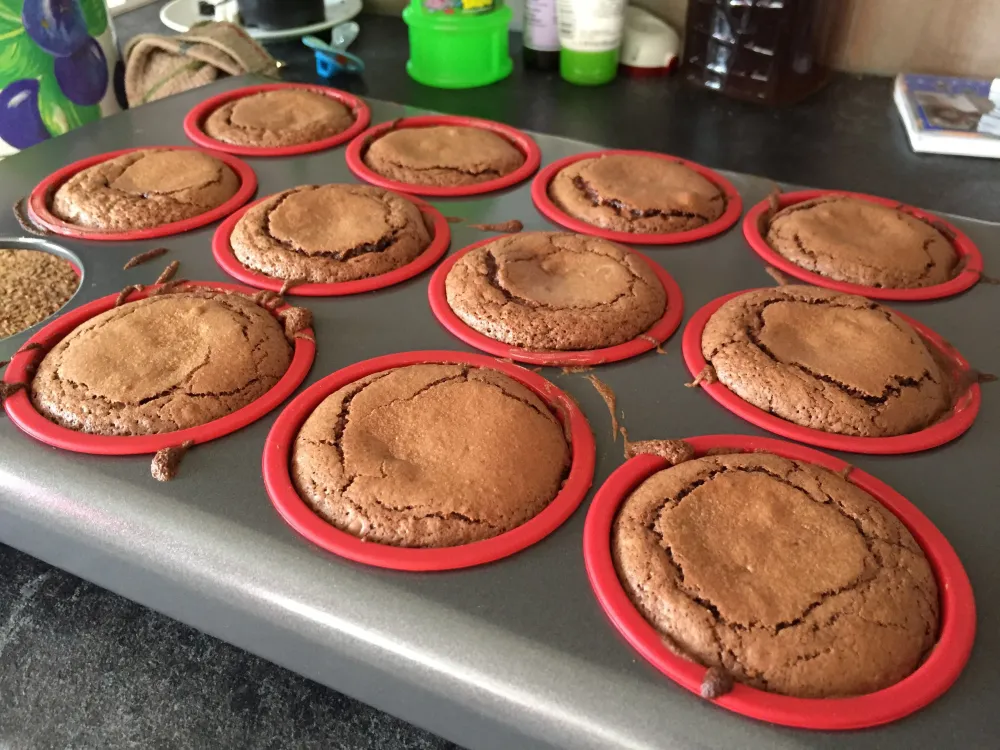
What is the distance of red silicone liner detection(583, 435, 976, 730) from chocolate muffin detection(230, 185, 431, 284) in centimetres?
43

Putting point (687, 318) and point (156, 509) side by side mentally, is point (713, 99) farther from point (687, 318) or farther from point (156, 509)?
point (156, 509)

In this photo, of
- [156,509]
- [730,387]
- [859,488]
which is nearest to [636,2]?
[730,387]

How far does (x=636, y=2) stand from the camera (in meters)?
1.80

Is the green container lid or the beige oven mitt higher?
the beige oven mitt

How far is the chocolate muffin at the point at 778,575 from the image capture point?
1.86ft

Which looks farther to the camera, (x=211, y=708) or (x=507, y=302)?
(x=507, y=302)

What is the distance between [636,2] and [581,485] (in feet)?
4.82

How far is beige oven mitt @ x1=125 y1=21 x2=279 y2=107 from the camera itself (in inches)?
56.1

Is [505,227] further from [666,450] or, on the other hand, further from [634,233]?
[666,450]

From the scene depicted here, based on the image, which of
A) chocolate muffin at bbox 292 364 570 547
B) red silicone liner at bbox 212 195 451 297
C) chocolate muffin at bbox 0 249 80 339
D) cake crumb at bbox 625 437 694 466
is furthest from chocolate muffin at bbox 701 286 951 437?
chocolate muffin at bbox 0 249 80 339

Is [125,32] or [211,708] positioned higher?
[125,32]

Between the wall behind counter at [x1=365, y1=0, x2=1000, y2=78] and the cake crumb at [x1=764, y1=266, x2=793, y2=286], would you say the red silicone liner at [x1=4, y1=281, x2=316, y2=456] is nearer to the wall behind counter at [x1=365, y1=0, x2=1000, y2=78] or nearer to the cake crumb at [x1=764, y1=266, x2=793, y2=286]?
the cake crumb at [x1=764, y1=266, x2=793, y2=286]

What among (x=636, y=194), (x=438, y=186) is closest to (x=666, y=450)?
(x=636, y=194)

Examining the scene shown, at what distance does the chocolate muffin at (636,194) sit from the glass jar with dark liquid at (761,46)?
54 centimetres
